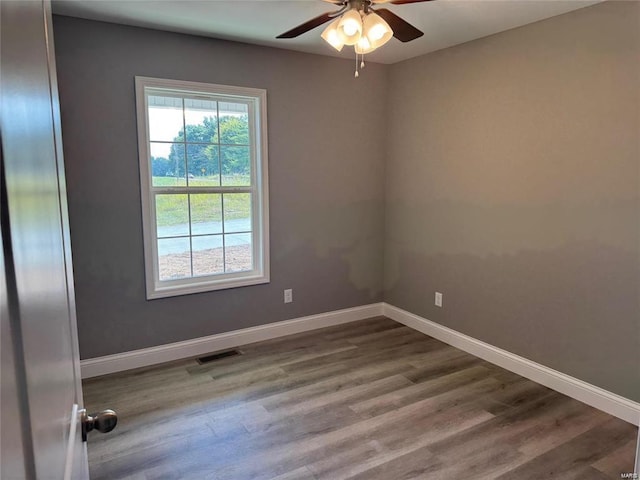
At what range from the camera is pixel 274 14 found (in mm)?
2768

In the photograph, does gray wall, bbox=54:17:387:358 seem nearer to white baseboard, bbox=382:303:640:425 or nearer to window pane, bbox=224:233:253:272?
window pane, bbox=224:233:253:272

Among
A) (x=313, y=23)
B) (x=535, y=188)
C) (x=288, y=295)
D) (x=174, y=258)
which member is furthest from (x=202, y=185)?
(x=535, y=188)

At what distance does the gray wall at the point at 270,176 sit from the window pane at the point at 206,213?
1.42 ft

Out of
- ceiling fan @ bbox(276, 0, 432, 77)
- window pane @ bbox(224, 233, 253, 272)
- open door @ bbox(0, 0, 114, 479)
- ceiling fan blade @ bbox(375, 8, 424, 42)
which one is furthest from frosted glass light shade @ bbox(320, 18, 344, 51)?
window pane @ bbox(224, 233, 253, 272)

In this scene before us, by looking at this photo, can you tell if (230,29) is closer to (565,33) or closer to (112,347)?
(565,33)

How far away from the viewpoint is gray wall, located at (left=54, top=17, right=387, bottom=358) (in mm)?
2928

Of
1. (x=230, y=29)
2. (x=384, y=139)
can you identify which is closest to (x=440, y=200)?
(x=384, y=139)

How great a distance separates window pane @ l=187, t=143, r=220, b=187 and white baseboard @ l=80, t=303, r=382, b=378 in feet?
4.23

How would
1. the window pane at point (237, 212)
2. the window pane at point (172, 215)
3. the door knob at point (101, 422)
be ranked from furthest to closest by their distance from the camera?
the window pane at point (237, 212) < the window pane at point (172, 215) < the door knob at point (101, 422)

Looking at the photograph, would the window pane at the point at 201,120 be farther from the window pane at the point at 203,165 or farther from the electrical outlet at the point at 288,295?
the electrical outlet at the point at 288,295

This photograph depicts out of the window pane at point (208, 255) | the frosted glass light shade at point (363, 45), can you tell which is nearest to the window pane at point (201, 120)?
the window pane at point (208, 255)

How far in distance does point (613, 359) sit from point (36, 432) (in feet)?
10.1

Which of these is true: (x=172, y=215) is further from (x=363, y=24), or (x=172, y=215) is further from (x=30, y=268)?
(x=30, y=268)

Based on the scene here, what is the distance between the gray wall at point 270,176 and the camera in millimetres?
2928
